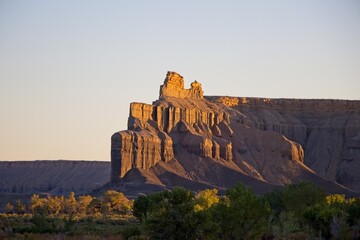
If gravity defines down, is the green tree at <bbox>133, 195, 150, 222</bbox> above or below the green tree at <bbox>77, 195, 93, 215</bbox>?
above

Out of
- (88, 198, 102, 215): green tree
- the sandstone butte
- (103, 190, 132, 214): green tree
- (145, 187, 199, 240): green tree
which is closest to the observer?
(145, 187, 199, 240): green tree

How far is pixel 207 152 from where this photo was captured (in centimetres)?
17625

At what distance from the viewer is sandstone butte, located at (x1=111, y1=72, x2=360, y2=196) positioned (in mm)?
166500

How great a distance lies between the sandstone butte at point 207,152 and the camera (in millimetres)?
166500

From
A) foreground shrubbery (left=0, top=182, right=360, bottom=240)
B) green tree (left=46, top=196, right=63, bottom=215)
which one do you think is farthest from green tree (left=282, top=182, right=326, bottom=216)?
green tree (left=46, top=196, right=63, bottom=215)

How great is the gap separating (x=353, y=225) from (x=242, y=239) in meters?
12.3

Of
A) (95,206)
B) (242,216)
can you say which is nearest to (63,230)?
(242,216)

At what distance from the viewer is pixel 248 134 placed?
19000 cm

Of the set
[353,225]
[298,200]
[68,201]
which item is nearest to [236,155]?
[68,201]

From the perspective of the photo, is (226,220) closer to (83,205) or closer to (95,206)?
(83,205)

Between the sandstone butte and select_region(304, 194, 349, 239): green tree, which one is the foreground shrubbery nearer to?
select_region(304, 194, 349, 239): green tree

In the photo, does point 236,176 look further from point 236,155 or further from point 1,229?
point 1,229

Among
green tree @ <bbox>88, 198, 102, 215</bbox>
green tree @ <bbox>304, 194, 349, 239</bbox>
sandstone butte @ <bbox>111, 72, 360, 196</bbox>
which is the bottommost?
green tree @ <bbox>88, 198, 102, 215</bbox>

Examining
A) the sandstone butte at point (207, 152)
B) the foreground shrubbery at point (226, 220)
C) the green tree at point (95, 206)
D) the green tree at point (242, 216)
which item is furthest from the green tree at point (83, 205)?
→ the green tree at point (242, 216)
